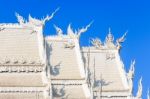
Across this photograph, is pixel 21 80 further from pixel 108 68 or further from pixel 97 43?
pixel 97 43

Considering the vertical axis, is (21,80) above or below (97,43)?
below

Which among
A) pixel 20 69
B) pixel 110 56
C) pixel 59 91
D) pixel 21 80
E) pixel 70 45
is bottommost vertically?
pixel 59 91

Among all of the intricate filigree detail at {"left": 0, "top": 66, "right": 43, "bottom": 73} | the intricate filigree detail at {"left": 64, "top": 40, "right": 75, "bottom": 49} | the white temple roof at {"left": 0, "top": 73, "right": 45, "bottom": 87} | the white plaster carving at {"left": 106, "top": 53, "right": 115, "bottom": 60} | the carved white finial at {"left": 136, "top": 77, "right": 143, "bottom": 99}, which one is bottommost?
the carved white finial at {"left": 136, "top": 77, "right": 143, "bottom": 99}

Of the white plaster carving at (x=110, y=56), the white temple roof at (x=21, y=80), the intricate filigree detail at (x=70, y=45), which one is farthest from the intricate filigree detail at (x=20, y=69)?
the white plaster carving at (x=110, y=56)

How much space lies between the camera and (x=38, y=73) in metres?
70.7

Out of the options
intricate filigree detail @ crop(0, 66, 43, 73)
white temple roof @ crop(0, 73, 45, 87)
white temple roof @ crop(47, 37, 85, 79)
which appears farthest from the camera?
white temple roof @ crop(47, 37, 85, 79)

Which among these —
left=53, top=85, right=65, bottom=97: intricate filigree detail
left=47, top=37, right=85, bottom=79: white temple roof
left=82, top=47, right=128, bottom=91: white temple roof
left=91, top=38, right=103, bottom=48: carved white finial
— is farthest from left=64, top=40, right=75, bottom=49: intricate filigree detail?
left=53, top=85, right=65, bottom=97: intricate filigree detail

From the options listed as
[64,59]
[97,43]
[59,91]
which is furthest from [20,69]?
[97,43]

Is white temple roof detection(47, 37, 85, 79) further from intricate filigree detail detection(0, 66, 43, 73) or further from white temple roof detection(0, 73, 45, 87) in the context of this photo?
white temple roof detection(0, 73, 45, 87)

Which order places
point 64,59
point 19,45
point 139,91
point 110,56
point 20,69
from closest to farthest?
point 20,69 → point 19,45 → point 139,91 → point 64,59 → point 110,56

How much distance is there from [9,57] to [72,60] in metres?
6.13

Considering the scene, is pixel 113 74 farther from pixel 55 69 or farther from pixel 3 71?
pixel 3 71

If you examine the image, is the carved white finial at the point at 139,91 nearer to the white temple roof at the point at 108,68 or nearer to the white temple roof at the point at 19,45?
the white temple roof at the point at 108,68

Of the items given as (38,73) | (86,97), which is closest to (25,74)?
(38,73)
